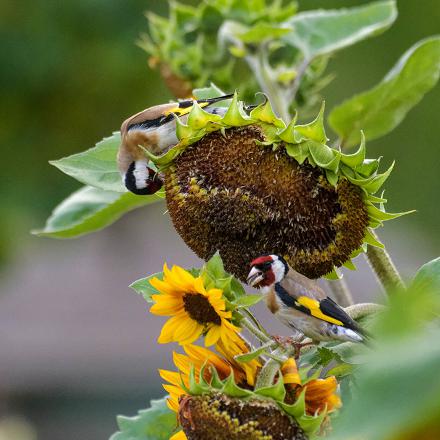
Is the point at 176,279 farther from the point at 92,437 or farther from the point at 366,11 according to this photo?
the point at 92,437

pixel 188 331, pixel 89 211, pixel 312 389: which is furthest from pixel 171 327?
pixel 89 211

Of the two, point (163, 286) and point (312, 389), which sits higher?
point (163, 286)

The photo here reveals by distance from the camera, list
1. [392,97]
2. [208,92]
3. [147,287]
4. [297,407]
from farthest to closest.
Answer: [392,97] → [208,92] → [147,287] → [297,407]

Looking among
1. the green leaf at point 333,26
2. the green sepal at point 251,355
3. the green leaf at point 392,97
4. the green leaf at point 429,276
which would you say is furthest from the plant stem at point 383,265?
the green leaf at point 333,26

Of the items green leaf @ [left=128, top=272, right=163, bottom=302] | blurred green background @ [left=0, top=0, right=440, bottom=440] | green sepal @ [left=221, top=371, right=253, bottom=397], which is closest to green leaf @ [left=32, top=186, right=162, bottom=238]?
green leaf @ [left=128, top=272, right=163, bottom=302]

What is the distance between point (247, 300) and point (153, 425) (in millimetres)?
213

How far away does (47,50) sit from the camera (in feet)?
16.9

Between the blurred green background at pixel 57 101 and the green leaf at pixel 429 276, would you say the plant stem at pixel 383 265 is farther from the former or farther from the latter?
the blurred green background at pixel 57 101

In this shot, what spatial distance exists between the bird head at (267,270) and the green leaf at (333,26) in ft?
1.63

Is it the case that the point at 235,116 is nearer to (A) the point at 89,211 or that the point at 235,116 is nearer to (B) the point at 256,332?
(B) the point at 256,332

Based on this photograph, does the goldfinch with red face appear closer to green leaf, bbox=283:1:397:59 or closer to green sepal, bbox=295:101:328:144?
green sepal, bbox=295:101:328:144

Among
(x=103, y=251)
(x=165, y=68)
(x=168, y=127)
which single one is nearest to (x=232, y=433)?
(x=168, y=127)

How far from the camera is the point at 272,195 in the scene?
0.66 metres

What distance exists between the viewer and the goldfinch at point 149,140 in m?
0.75
